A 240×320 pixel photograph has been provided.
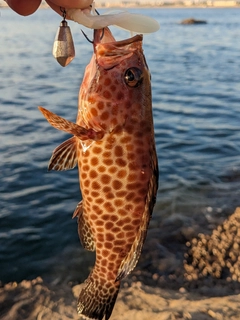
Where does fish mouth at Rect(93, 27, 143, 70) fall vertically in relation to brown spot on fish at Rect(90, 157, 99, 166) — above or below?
above

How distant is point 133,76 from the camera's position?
3.11 metres

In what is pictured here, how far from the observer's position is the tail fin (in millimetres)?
3613

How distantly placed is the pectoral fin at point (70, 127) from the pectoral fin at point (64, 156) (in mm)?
232

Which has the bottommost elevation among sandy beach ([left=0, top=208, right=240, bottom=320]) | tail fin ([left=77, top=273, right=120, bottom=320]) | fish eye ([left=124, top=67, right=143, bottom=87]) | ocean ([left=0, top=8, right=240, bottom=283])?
ocean ([left=0, top=8, right=240, bottom=283])

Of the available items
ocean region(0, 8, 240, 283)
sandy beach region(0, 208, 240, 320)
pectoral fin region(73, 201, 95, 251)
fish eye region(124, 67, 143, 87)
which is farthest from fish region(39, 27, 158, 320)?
ocean region(0, 8, 240, 283)

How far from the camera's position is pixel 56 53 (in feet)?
10.4

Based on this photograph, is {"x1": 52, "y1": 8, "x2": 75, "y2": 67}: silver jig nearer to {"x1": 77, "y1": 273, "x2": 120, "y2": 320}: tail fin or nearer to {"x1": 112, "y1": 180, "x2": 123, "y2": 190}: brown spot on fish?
{"x1": 112, "y1": 180, "x2": 123, "y2": 190}: brown spot on fish

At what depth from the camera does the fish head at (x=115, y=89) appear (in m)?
3.09

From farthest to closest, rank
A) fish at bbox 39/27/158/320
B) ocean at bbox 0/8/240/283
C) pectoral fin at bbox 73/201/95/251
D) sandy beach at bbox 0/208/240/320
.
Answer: ocean at bbox 0/8/240/283
sandy beach at bbox 0/208/240/320
pectoral fin at bbox 73/201/95/251
fish at bbox 39/27/158/320

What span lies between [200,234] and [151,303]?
2500mm

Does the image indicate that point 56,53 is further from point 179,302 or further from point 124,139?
point 179,302

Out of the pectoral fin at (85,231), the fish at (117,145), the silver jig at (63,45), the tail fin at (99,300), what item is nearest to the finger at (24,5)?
the silver jig at (63,45)

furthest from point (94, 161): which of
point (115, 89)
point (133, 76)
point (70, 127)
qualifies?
point (133, 76)

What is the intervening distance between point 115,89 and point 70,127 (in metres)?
0.51
